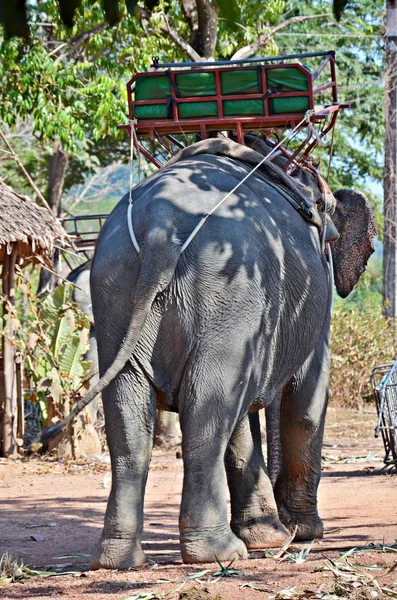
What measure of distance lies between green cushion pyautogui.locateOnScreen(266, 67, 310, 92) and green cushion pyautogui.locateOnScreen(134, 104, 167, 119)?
0.65m

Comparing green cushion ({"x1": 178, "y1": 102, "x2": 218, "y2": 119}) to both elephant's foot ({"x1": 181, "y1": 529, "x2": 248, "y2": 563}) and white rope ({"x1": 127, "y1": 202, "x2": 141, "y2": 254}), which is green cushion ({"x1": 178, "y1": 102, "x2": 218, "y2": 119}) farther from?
elephant's foot ({"x1": 181, "y1": 529, "x2": 248, "y2": 563})

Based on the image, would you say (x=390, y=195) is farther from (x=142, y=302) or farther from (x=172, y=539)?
(x=142, y=302)

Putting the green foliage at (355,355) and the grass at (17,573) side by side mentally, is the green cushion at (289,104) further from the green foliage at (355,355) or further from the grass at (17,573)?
the green foliage at (355,355)

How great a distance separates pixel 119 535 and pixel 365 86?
20.8 meters

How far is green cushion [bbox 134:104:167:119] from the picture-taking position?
6.21 metres

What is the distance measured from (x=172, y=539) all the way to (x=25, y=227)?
203 inches

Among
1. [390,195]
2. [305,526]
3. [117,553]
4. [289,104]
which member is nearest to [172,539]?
[305,526]

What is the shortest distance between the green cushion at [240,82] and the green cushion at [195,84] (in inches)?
2.8

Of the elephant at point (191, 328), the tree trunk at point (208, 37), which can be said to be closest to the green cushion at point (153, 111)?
the elephant at point (191, 328)

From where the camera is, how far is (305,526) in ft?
21.3

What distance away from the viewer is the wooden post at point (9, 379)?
1144cm

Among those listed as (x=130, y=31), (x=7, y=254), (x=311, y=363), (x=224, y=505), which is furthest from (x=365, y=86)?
(x=224, y=505)

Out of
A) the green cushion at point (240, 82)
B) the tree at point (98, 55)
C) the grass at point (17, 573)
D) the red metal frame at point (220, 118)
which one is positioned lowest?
the grass at point (17, 573)

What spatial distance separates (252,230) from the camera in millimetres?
5289
